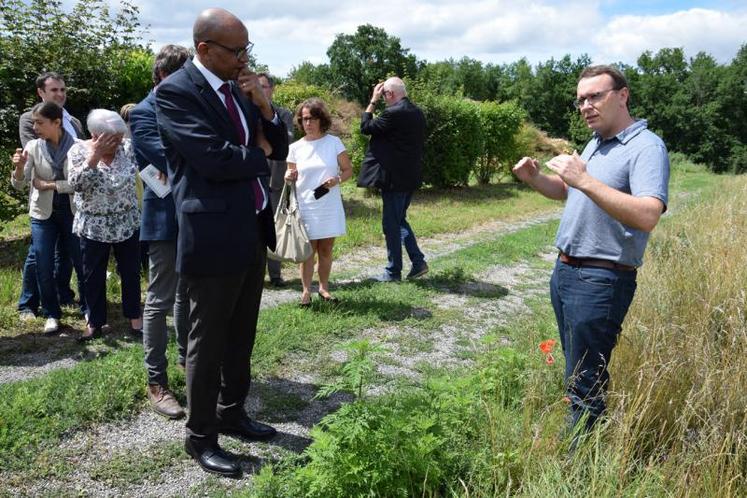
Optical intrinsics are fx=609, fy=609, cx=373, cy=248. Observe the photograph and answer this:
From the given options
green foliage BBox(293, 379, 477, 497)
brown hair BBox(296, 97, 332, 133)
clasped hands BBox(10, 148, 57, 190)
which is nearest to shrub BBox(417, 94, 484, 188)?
brown hair BBox(296, 97, 332, 133)

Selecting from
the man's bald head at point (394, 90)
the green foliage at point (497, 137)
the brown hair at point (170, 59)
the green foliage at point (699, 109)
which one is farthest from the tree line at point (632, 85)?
the brown hair at point (170, 59)

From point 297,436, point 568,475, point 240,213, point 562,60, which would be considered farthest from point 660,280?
A: point 562,60

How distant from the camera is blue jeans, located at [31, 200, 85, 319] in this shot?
541cm

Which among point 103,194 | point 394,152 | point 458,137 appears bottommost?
point 103,194

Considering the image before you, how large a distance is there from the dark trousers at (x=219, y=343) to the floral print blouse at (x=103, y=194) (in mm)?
2099

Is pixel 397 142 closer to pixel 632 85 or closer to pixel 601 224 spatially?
pixel 601 224

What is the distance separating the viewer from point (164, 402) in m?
3.89

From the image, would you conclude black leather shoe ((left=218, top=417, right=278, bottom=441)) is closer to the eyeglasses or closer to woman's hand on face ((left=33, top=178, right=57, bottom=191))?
the eyeglasses

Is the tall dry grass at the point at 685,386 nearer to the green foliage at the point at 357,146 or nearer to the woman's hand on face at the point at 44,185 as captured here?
the woman's hand on face at the point at 44,185

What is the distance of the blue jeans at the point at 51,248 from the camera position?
5406 millimetres

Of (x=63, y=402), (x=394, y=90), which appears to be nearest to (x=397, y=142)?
(x=394, y=90)

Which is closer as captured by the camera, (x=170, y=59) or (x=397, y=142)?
(x=170, y=59)

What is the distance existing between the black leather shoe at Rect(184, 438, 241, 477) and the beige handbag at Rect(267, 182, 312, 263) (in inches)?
94.0

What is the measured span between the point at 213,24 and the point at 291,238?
2.79 metres
